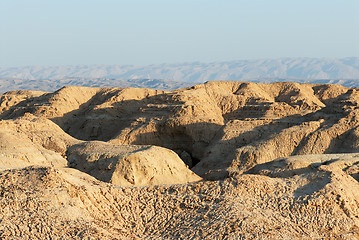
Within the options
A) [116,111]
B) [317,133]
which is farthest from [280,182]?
[116,111]

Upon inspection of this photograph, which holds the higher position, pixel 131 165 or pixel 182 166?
pixel 131 165

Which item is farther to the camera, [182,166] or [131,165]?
[182,166]

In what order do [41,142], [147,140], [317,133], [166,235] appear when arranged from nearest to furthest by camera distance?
[166,235] → [41,142] → [317,133] → [147,140]

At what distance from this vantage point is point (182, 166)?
29188 millimetres

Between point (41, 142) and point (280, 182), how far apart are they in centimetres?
1774

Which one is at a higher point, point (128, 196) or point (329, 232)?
point (128, 196)

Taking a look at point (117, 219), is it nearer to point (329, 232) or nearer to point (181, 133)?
point (329, 232)

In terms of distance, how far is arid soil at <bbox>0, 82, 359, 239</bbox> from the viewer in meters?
16.4

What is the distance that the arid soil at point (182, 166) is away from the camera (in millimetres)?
16406

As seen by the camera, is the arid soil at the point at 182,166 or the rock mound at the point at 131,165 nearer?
the arid soil at the point at 182,166

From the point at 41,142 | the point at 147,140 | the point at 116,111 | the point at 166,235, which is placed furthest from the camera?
the point at 116,111

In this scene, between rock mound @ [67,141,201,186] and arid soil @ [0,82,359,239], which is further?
rock mound @ [67,141,201,186]

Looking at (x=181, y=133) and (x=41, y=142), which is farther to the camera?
(x=181, y=133)

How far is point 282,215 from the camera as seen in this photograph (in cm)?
1731
